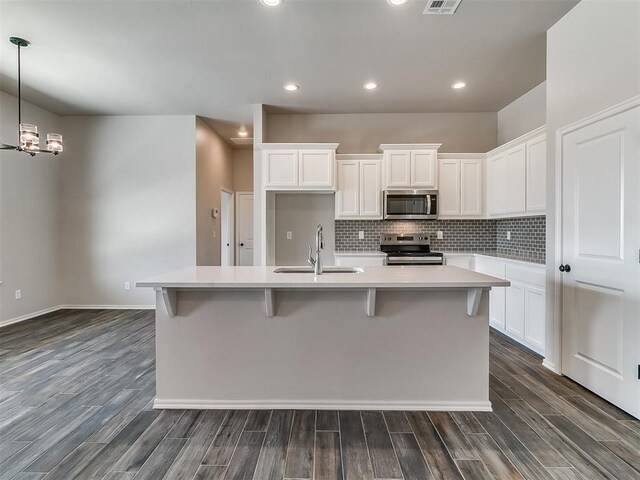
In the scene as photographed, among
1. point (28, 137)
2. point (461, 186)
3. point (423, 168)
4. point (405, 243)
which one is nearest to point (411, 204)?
point (423, 168)

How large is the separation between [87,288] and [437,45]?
573 cm

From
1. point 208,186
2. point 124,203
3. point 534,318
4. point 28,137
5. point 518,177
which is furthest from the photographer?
point 208,186

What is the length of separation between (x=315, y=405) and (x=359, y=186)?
3.07 meters

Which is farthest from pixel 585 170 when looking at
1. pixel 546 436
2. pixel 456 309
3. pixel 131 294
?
pixel 131 294

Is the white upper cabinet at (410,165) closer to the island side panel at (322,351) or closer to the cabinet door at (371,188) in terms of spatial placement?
the cabinet door at (371,188)

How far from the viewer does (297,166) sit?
4352 millimetres

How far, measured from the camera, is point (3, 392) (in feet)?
7.97

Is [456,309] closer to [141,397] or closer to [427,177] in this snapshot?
[141,397]

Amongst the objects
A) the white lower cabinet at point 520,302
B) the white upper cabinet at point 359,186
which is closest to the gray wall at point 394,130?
the white upper cabinet at point 359,186

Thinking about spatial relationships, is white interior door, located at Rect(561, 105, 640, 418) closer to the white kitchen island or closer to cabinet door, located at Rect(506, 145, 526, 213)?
the white kitchen island

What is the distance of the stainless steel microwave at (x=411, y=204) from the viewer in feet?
14.6

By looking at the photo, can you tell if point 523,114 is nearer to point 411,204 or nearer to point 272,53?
point 411,204

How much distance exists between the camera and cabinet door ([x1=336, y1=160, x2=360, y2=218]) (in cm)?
449

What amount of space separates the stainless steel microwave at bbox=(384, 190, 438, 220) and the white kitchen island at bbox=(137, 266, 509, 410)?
2.34 meters
